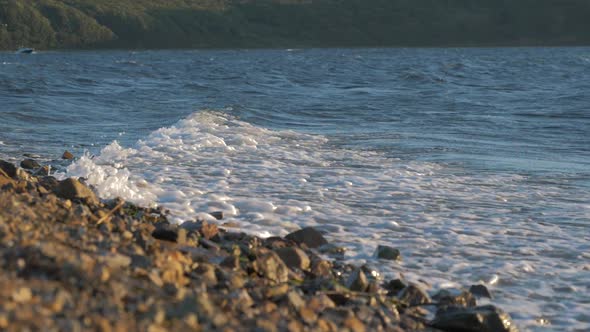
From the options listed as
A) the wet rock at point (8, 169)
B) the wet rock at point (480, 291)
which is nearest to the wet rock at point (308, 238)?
the wet rock at point (480, 291)

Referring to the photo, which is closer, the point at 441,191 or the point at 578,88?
the point at 441,191

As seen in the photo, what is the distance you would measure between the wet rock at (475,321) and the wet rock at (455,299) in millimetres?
274

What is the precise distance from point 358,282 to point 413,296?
0.31m

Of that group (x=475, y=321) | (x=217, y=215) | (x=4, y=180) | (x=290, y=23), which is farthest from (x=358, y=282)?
(x=290, y=23)

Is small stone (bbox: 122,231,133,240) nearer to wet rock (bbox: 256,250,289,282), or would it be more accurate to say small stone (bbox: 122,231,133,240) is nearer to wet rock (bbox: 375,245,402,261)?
wet rock (bbox: 256,250,289,282)

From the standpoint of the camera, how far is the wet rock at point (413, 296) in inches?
174

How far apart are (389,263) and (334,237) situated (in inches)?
28.3

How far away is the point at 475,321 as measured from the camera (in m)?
4.04

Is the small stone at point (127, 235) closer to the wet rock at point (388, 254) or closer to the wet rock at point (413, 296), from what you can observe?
the wet rock at point (413, 296)

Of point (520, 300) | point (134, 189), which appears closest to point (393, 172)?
point (134, 189)

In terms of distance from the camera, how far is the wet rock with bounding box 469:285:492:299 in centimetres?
468

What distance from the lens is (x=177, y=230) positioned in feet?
15.9

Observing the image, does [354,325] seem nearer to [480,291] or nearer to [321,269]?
[321,269]

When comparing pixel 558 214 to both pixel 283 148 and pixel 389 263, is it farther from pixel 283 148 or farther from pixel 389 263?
pixel 283 148
